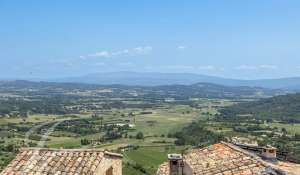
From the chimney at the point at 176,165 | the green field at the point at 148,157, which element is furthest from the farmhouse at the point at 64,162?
the green field at the point at 148,157

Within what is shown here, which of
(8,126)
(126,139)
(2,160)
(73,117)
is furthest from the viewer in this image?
(73,117)

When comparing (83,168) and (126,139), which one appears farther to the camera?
(126,139)

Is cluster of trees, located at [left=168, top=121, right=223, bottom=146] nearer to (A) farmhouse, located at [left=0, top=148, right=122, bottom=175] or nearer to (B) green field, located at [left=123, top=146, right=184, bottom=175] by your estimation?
(B) green field, located at [left=123, top=146, right=184, bottom=175]

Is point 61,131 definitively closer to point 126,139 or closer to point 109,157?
point 126,139

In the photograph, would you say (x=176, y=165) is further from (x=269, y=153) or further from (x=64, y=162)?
(x=64, y=162)

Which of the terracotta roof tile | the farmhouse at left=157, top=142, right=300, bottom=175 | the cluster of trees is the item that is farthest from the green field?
the farmhouse at left=157, top=142, right=300, bottom=175

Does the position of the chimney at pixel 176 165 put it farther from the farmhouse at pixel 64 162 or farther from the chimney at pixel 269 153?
the farmhouse at pixel 64 162

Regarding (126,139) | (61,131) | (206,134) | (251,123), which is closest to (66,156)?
(206,134)
